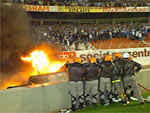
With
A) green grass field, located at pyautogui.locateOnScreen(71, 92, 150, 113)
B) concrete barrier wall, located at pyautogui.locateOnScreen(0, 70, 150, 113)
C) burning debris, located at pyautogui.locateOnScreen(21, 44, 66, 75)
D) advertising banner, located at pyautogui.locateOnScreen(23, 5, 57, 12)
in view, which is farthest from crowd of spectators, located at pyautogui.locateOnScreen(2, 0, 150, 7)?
green grass field, located at pyautogui.locateOnScreen(71, 92, 150, 113)

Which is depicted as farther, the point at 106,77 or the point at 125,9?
the point at 125,9

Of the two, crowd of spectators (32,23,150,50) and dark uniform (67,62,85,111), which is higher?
crowd of spectators (32,23,150,50)

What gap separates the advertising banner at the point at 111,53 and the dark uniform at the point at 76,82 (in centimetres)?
767

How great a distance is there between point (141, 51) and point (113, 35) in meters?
3.68

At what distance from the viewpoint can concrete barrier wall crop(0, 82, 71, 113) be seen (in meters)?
4.46

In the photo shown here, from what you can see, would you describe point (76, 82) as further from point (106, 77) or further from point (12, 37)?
point (12, 37)

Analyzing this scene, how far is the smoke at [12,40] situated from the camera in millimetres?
10055

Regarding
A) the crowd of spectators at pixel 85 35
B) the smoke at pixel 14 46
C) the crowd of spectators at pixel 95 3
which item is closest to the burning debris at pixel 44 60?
the smoke at pixel 14 46

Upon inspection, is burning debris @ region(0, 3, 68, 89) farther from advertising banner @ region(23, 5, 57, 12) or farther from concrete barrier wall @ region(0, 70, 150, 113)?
advertising banner @ region(23, 5, 57, 12)

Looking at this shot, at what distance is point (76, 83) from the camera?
17.6 feet

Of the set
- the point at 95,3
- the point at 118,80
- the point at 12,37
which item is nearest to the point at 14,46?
the point at 12,37

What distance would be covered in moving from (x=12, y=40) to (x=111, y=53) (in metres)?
7.30

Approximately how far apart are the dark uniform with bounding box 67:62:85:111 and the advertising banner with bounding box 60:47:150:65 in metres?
7.67

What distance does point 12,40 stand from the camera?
10.8m
